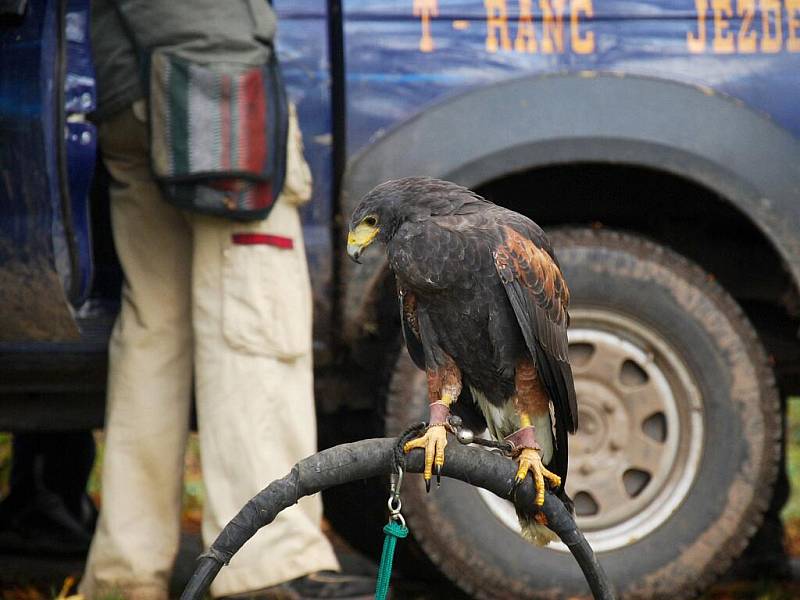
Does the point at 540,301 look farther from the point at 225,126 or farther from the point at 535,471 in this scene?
the point at 225,126

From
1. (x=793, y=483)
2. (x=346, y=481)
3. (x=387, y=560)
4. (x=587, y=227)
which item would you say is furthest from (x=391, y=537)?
(x=793, y=483)

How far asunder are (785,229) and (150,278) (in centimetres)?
194

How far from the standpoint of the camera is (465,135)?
360 centimetres

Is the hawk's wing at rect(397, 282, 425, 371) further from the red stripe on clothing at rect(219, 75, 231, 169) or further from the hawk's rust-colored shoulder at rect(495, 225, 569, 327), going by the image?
the red stripe on clothing at rect(219, 75, 231, 169)

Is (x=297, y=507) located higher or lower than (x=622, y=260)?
lower

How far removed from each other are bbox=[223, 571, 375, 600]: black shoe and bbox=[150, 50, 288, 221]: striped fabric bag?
1118 millimetres

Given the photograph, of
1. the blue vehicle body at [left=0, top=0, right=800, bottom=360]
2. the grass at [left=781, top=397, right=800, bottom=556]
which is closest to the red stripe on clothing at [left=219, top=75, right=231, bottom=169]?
the blue vehicle body at [left=0, top=0, right=800, bottom=360]

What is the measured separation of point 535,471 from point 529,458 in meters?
0.04

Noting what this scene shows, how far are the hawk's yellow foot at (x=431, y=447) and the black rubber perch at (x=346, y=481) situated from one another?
0.06ft

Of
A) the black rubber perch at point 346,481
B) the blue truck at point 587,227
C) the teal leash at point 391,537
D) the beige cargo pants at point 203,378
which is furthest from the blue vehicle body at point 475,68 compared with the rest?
the teal leash at point 391,537

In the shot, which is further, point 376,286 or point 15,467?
point 15,467

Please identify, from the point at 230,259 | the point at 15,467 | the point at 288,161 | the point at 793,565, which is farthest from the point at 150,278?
the point at 793,565

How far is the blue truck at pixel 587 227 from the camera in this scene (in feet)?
11.8

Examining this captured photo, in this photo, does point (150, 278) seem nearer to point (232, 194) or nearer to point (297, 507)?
point (232, 194)
